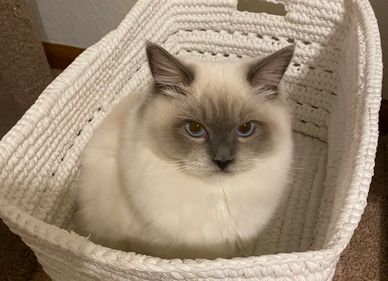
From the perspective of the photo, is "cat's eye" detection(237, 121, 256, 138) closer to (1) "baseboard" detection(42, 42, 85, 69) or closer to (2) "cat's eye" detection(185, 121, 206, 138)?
(2) "cat's eye" detection(185, 121, 206, 138)

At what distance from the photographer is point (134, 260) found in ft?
2.31

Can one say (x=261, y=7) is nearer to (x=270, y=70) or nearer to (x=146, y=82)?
(x=146, y=82)

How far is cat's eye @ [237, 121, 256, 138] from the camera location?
0.89m

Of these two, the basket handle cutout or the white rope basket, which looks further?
the basket handle cutout

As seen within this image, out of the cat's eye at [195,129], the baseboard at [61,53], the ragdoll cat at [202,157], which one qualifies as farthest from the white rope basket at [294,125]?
the baseboard at [61,53]

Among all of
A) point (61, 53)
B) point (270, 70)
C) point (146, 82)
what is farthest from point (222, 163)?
point (61, 53)

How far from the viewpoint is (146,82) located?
142 centimetres

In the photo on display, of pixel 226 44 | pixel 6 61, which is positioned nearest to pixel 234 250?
pixel 226 44

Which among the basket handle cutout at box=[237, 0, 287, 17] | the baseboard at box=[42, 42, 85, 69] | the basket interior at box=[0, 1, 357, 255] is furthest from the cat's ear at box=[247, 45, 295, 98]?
the baseboard at box=[42, 42, 85, 69]

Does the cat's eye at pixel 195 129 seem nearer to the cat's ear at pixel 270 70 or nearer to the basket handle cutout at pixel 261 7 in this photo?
the cat's ear at pixel 270 70

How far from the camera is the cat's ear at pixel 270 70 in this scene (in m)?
0.86

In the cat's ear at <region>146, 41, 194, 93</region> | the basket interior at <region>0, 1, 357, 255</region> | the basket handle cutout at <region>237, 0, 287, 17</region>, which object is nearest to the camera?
the cat's ear at <region>146, 41, 194, 93</region>

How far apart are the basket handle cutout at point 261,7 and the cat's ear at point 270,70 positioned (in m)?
0.66

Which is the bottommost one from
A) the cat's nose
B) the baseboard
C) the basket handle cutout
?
the baseboard
